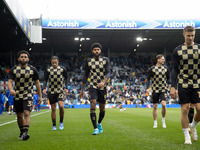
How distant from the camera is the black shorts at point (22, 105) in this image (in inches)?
247

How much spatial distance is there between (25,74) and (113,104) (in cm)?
3141

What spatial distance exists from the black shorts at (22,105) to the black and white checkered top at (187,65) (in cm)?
331

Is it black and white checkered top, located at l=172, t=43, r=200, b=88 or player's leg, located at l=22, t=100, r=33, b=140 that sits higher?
black and white checkered top, located at l=172, t=43, r=200, b=88

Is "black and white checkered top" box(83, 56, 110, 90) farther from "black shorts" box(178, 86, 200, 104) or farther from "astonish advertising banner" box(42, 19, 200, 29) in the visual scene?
"astonish advertising banner" box(42, 19, 200, 29)

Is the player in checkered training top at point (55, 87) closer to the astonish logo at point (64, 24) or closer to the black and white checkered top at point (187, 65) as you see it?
the black and white checkered top at point (187, 65)

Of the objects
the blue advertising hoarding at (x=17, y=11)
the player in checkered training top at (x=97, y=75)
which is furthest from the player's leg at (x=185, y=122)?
the blue advertising hoarding at (x=17, y=11)

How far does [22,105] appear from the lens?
21.1ft

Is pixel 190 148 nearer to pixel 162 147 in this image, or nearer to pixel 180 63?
pixel 162 147

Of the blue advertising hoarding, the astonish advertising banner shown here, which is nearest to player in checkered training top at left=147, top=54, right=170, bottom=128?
the blue advertising hoarding

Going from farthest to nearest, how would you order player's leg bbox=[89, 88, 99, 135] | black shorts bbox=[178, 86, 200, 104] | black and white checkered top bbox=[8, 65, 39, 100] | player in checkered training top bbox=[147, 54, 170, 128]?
player in checkered training top bbox=[147, 54, 170, 128] → player's leg bbox=[89, 88, 99, 135] → black and white checkered top bbox=[8, 65, 39, 100] → black shorts bbox=[178, 86, 200, 104]

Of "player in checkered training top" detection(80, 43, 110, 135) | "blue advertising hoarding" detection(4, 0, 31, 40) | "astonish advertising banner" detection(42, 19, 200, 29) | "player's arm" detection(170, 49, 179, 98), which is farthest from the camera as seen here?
"astonish advertising banner" detection(42, 19, 200, 29)

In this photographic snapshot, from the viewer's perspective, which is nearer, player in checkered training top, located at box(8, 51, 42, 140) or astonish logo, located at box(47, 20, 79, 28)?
player in checkered training top, located at box(8, 51, 42, 140)

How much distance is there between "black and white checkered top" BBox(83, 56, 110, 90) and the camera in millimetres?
7051

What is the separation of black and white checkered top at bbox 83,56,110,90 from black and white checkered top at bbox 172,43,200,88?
234cm
